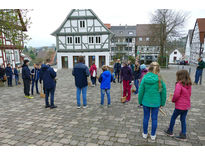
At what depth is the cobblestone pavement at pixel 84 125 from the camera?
Answer: 11.7 feet

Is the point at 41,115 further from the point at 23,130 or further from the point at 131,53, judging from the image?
the point at 131,53

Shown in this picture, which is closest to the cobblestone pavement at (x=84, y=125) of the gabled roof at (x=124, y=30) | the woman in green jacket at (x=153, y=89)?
the woman in green jacket at (x=153, y=89)

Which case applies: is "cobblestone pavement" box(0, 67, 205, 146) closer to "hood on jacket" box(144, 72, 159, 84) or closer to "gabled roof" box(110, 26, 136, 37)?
"hood on jacket" box(144, 72, 159, 84)

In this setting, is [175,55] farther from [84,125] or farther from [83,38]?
[84,125]

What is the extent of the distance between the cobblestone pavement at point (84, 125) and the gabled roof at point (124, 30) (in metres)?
41.8

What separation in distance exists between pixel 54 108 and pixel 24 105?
1.45m

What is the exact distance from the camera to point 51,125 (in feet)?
14.5

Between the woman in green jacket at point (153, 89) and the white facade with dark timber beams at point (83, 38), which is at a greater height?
the white facade with dark timber beams at point (83, 38)

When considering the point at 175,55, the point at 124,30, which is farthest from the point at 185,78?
the point at 175,55

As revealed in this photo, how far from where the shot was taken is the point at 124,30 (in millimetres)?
46531

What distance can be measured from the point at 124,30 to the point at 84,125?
4549cm

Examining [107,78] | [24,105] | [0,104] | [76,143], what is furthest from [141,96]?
[0,104]

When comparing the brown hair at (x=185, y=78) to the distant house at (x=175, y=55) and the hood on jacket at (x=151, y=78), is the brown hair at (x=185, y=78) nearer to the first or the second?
the hood on jacket at (x=151, y=78)

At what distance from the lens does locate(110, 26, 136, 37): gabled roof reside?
150 ft
